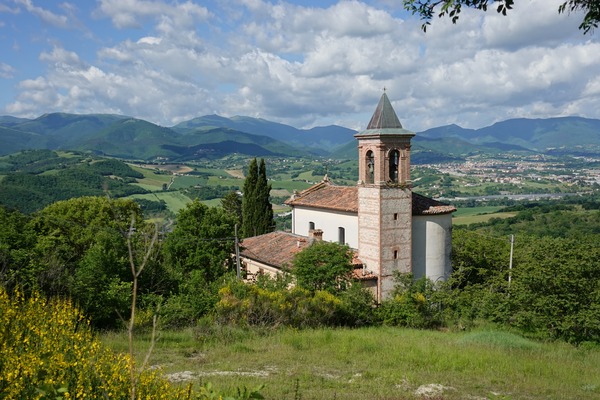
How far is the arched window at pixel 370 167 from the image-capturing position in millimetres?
29281

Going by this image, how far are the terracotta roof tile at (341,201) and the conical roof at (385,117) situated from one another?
482cm

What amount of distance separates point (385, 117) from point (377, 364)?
17.0 m

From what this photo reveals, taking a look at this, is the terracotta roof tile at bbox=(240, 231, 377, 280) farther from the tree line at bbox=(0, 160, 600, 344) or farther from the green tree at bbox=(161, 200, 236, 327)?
the green tree at bbox=(161, 200, 236, 327)

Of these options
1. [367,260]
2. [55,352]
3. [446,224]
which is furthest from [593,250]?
[55,352]

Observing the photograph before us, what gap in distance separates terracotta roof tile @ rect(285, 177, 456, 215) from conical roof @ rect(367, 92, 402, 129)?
482cm

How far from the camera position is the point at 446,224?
30.5 m

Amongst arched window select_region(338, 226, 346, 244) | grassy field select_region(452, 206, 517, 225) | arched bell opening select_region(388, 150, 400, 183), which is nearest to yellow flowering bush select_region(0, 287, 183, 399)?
arched bell opening select_region(388, 150, 400, 183)

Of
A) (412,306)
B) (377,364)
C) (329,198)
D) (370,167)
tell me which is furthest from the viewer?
(329,198)

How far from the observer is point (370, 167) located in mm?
29609

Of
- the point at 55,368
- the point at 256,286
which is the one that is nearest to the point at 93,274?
the point at 256,286

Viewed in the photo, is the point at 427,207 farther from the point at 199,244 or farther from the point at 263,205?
the point at 263,205

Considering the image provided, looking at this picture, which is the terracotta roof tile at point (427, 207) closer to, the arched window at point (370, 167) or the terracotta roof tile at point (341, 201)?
the terracotta roof tile at point (341, 201)

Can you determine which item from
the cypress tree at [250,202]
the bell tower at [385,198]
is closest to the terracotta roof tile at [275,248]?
the bell tower at [385,198]

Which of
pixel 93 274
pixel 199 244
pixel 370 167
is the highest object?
pixel 370 167
